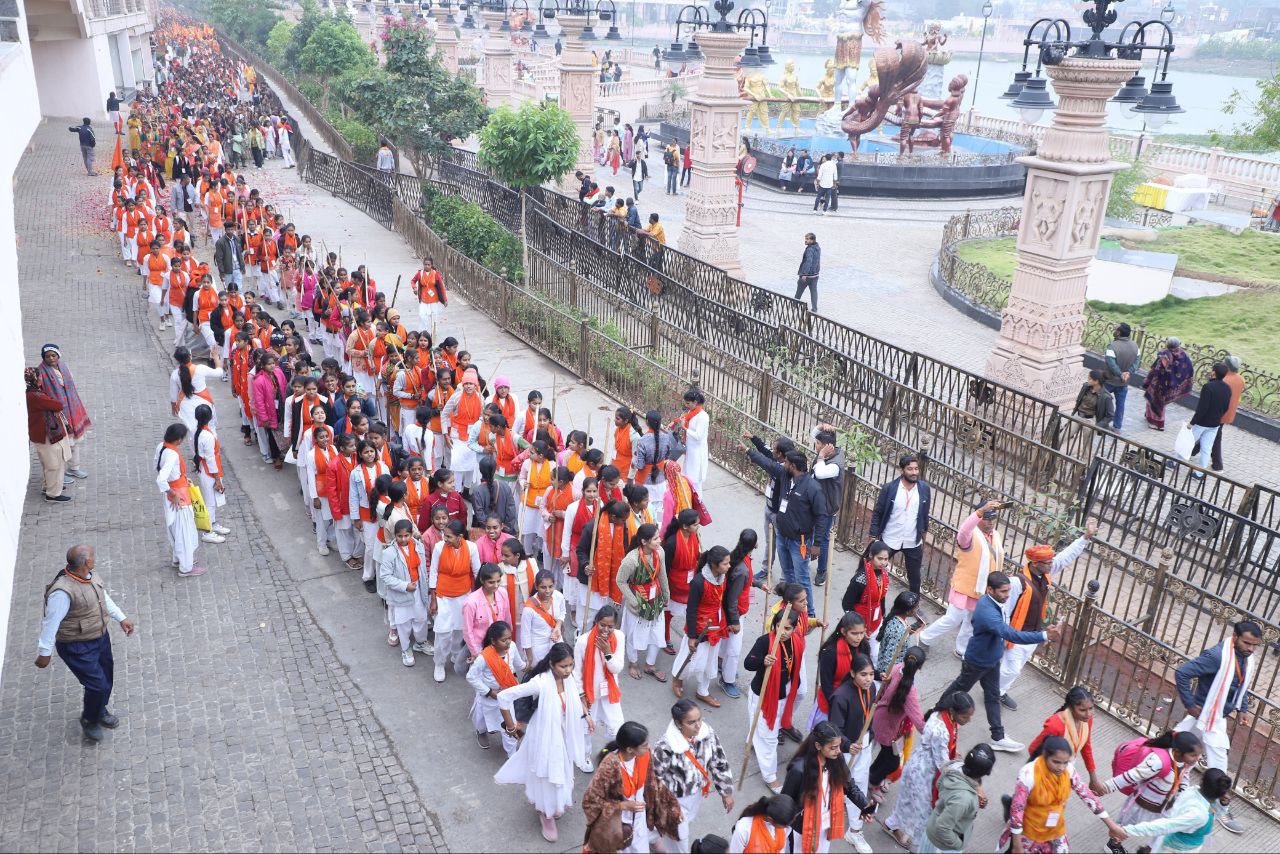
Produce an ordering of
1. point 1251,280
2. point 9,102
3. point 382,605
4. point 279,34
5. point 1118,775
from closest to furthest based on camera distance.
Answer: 1. point 1118,775
2. point 382,605
3. point 9,102
4. point 1251,280
5. point 279,34

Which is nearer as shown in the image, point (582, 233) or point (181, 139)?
point (582, 233)

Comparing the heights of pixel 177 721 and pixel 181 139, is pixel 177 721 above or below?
below

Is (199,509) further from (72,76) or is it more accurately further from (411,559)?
(72,76)

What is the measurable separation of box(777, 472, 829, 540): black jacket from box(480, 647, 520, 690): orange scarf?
2.79 metres

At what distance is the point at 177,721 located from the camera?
275 inches

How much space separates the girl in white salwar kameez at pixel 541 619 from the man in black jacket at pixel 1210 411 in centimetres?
783

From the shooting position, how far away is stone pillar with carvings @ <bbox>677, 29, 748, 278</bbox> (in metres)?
17.5

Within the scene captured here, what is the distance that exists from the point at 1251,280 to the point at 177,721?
2056cm

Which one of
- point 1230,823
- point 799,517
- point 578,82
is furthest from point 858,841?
point 578,82

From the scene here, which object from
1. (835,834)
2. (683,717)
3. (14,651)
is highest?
(683,717)

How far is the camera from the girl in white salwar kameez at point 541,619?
643 centimetres

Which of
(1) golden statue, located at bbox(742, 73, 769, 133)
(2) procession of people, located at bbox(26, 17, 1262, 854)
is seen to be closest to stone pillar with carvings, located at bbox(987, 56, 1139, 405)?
(2) procession of people, located at bbox(26, 17, 1262, 854)

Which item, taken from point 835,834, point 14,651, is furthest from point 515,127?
point 835,834

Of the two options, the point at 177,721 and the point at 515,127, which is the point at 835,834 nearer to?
the point at 177,721
